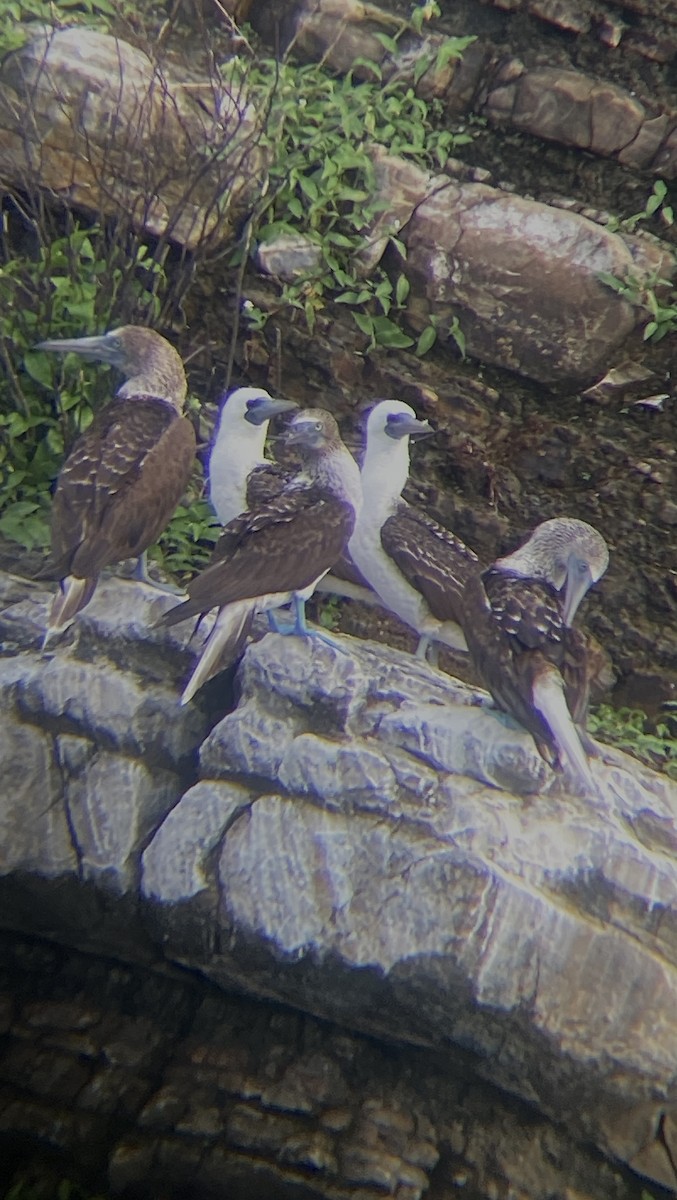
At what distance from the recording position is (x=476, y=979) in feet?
12.3

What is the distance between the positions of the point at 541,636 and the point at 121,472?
5.92ft

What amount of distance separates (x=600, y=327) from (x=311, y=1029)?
3982 mm

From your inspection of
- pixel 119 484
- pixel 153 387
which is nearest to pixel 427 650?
pixel 119 484

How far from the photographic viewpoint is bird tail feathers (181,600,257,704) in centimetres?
425

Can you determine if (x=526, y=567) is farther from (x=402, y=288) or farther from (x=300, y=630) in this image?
(x=402, y=288)

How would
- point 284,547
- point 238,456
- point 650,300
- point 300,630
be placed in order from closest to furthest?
point 284,547 < point 300,630 < point 238,456 < point 650,300

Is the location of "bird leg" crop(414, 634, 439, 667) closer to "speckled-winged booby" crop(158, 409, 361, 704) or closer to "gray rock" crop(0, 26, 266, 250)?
"speckled-winged booby" crop(158, 409, 361, 704)

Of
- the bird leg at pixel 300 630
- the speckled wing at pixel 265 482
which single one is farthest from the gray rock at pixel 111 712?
the speckled wing at pixel 265 482

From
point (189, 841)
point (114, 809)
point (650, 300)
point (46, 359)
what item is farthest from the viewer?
point (650, 300)

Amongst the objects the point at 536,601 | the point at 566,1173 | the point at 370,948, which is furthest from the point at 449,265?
the point at 566,1173

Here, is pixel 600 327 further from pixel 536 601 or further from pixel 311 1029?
pixel 311 1029

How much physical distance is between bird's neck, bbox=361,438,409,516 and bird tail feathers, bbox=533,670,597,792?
4.33 ft

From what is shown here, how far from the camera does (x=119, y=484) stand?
4.61 meters

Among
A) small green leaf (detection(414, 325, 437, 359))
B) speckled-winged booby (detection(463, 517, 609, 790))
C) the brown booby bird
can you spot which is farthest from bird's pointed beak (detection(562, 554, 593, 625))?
small green leaf (detection(414, 325, 437, 359))
